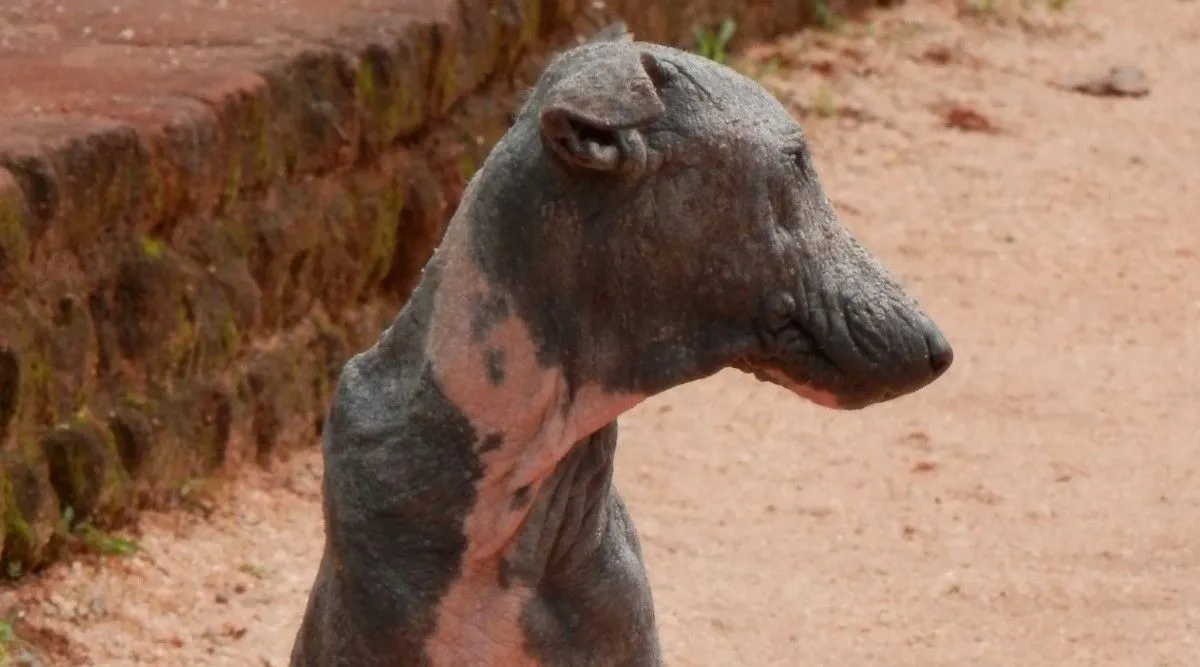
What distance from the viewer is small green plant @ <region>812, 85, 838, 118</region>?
287 inches

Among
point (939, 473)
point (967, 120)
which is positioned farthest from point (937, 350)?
point (967, 120)

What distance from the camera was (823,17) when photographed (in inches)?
318

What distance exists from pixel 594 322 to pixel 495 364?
12 centimetres

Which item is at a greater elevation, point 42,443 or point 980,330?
point 42,443

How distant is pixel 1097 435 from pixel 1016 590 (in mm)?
945

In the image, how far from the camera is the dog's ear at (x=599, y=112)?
2.18m

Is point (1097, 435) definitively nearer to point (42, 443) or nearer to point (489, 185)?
point (42, 443)

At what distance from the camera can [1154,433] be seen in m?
5.30

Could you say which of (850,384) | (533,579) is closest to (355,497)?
(533,579)

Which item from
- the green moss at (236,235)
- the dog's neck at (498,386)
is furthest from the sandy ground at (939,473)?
the dog's neck at (498,386)

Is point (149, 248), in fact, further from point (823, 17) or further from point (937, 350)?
point (823, 17)

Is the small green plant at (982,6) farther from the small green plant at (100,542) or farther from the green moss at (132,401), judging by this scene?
the small green plant at (100,542)

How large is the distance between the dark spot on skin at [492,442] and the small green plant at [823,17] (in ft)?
19.3

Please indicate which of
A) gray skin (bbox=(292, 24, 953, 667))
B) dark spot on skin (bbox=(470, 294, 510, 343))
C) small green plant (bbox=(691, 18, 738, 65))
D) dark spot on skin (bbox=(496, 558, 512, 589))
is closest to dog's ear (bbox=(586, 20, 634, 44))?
gray skin (bbox=(292, 24, 953, 667))
